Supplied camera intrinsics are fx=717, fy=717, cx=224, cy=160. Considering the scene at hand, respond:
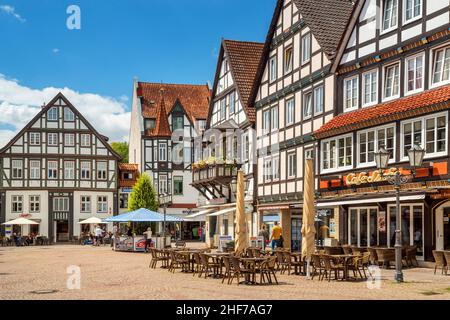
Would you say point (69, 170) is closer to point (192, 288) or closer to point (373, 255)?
point (373, 255)

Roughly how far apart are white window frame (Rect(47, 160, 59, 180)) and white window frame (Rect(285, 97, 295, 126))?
109ft

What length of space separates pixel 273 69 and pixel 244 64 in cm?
679

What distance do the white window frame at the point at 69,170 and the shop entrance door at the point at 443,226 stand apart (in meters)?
44.5

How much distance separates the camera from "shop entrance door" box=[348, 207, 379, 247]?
27344 mm

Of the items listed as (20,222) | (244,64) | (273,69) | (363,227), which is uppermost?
(244,64)

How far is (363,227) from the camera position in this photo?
28031mm

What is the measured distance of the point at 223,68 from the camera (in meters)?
45.1

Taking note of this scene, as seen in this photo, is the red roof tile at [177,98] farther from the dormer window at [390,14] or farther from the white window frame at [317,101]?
the dormer window at [390,14]

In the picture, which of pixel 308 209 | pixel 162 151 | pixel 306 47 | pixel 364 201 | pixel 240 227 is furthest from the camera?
pixel 162 151

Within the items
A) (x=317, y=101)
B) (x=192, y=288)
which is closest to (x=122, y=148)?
(x=317, y=101)

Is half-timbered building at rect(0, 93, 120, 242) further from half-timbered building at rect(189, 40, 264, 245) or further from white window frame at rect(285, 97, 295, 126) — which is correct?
white window frame at rect(285, 97, 295, 126)
